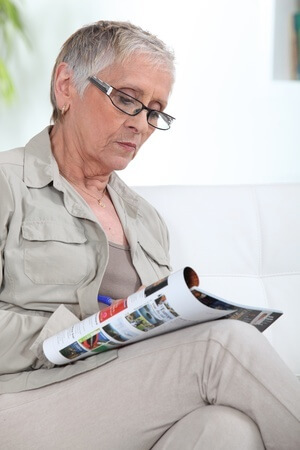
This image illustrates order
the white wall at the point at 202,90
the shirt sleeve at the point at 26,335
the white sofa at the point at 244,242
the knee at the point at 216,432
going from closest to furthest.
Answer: the knee at the point at 216,432, the shirt sleeve at the point at 26,335, the white sofa at the point at 244,242, the white wall at the point at 202,90

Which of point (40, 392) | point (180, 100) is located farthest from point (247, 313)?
point (180, 100)

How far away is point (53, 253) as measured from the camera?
1.68 m

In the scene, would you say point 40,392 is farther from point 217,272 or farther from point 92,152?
point 217,272

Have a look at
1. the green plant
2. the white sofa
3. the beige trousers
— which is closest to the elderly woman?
the beige trousers

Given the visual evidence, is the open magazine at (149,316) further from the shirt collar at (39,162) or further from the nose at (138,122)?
the nose at (138,122)

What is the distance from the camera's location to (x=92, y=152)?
1867mm

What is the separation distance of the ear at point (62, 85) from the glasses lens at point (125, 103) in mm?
126

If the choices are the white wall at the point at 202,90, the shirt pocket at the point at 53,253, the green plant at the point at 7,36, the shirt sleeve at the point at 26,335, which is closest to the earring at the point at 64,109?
the shirt pocket at the point at 53,253

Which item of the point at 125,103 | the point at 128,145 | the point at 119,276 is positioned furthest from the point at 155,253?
the point at 125,103

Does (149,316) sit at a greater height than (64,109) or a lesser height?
lesser

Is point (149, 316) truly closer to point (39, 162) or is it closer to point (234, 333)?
point (234, 333)

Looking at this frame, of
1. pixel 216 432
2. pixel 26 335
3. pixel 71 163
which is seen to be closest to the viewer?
pixel 216 432

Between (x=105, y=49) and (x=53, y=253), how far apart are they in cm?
51

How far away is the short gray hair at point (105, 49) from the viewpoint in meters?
1.84
